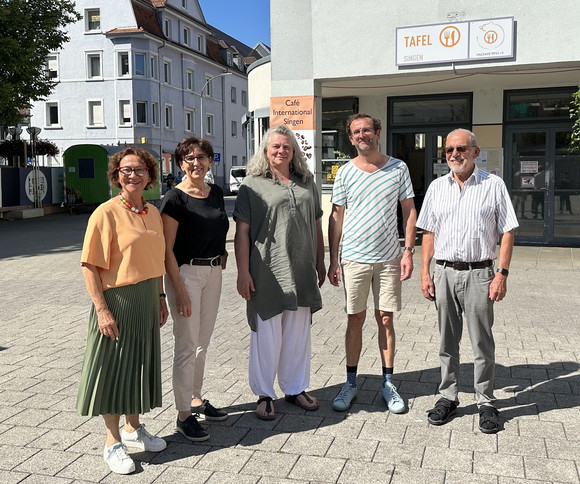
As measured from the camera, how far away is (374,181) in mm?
4398

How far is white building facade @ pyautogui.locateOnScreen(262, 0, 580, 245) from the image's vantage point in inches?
412

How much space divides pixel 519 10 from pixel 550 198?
418 centimetres

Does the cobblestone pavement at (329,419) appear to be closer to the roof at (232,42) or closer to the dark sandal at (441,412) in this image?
the dark sandal at (441,412)

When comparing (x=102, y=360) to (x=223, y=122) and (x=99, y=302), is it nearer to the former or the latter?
(x=99, y=302)

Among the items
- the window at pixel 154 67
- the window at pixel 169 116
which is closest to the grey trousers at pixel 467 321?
the window at pixel 154 67

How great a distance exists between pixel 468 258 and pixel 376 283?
0.67 meters

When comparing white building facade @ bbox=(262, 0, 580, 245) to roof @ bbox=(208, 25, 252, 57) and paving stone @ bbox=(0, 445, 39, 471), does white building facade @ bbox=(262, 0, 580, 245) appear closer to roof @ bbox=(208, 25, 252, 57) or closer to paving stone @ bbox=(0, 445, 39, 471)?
paving stone @ bbox=(0, 445, 39, 471)

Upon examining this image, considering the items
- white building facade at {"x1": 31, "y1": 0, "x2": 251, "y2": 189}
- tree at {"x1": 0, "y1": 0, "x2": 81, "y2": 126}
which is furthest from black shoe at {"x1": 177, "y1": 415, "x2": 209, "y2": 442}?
white building facade at {"x1": 31, "y1": 0, "x2": 251, "y2": 189}

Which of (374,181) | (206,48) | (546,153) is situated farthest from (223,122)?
(374,181)

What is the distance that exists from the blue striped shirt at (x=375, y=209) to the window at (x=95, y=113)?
41776mm

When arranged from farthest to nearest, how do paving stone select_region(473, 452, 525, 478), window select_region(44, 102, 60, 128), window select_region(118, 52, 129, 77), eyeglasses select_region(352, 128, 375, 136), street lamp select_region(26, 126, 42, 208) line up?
window select_region(44, 102, 60, 128) → window select_region(118, 52, 129, 77) → street lamp select_region(26, 126, 42, 208) → eyeglasses select_region(352, 128, 375, 136) → paving stone select_region(473, 452, 525, 478)

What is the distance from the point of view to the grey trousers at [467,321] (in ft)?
13.5

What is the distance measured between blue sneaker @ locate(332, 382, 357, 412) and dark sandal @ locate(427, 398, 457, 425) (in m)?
0.52

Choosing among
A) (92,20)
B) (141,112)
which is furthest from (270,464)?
(92,20)
